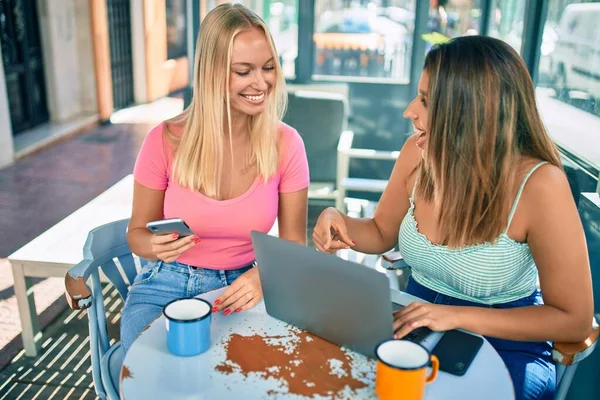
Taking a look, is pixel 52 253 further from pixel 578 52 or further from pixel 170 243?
pixel 578 52

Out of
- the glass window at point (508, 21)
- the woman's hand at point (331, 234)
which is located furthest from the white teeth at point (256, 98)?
the glass window at point (508, 21)

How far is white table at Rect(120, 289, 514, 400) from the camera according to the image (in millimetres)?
1057

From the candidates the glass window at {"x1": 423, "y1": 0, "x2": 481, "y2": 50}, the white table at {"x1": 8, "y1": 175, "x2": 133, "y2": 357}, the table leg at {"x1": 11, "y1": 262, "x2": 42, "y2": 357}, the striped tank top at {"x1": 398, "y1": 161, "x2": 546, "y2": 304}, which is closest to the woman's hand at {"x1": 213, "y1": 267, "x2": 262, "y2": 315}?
the striped tank top at {"x1": 398, "y1": 161, "x2": 546, "y2": 304}

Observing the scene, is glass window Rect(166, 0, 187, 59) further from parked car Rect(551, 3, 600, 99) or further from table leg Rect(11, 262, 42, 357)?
parked car Rect(551, 3, 600, 99)

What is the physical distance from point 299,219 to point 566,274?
830 millimetres

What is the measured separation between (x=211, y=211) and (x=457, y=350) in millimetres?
826

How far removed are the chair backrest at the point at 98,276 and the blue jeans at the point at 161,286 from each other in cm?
10

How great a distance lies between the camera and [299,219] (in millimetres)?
1841

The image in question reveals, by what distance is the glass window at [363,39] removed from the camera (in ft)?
14.3

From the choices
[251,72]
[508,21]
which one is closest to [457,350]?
[251,72]

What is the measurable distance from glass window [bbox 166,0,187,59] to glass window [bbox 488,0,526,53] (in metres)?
6.52

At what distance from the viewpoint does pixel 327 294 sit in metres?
1.10

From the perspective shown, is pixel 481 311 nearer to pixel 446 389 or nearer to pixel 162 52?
pixel 446 389

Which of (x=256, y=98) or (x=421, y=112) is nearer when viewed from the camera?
(x=421, y=112)
